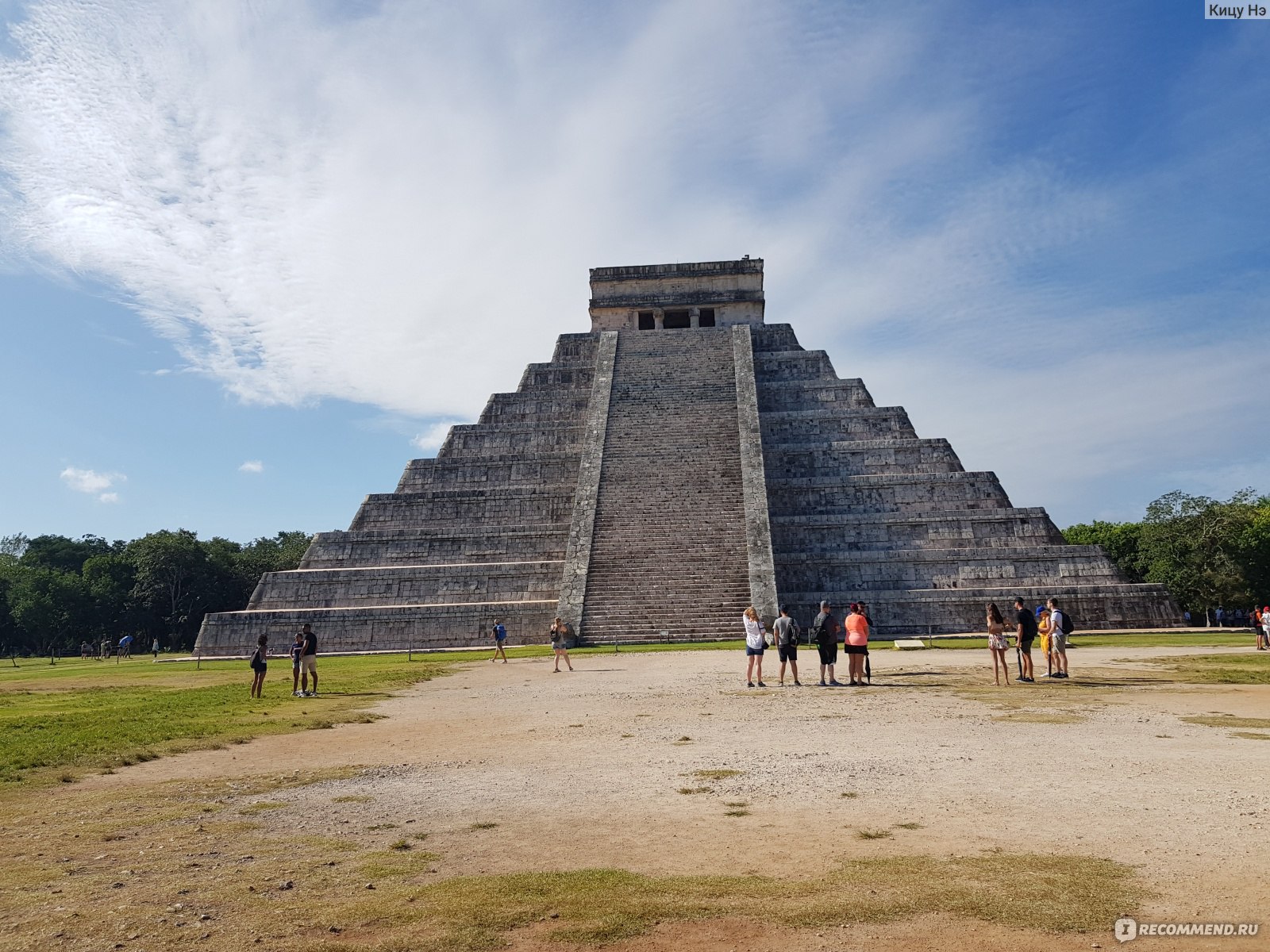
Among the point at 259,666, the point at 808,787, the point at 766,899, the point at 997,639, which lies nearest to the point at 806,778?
the point at 808,787

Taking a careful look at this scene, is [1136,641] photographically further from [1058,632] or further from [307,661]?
[307,661]

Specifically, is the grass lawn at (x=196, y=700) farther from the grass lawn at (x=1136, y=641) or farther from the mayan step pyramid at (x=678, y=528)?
the mayan step pyramid at (x=678, y=528)

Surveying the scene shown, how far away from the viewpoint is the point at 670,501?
2642 cm

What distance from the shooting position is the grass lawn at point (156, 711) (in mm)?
8164

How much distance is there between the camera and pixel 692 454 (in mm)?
28266

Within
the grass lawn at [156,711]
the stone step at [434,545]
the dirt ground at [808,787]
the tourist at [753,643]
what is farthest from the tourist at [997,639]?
the stone step at [434,545]

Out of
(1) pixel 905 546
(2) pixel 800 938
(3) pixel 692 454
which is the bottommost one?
(2) pixel 800 938

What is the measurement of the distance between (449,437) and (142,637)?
29562mm

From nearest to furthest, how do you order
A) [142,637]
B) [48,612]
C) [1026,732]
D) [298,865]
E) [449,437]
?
[298,865] < [1026,732] < [449,437] < [48,612] < [142,637]

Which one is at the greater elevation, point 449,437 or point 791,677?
point 449,437

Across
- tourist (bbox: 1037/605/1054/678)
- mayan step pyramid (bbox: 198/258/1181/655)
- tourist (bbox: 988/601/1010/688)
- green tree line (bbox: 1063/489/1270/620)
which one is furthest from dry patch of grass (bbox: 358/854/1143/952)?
green tree line (bbox: 1063/489/1270/620)

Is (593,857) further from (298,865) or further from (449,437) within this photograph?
(449,437)

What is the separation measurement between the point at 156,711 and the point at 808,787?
31.0ft

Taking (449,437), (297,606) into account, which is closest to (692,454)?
(449,437)
